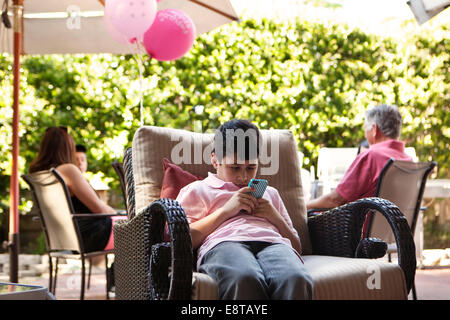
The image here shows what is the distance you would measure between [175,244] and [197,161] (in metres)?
0.77

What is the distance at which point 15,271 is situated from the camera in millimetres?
3230

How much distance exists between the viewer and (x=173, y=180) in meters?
2.26

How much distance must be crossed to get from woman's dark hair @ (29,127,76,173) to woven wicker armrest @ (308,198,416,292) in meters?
1.77

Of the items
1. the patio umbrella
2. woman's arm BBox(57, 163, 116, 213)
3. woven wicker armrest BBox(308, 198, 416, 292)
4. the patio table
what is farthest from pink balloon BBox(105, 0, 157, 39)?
the patio table

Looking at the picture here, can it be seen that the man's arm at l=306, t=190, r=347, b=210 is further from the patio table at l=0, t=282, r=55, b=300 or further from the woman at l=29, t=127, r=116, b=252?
the patio table at l=0, t=282, r=55, b=300

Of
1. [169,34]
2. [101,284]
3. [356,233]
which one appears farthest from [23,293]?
[101,284]

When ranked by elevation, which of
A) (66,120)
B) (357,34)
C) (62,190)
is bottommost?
(62,190)

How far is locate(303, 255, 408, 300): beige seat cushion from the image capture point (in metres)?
1.82

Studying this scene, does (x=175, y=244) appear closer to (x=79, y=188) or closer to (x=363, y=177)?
→ (x=363, y=177)
